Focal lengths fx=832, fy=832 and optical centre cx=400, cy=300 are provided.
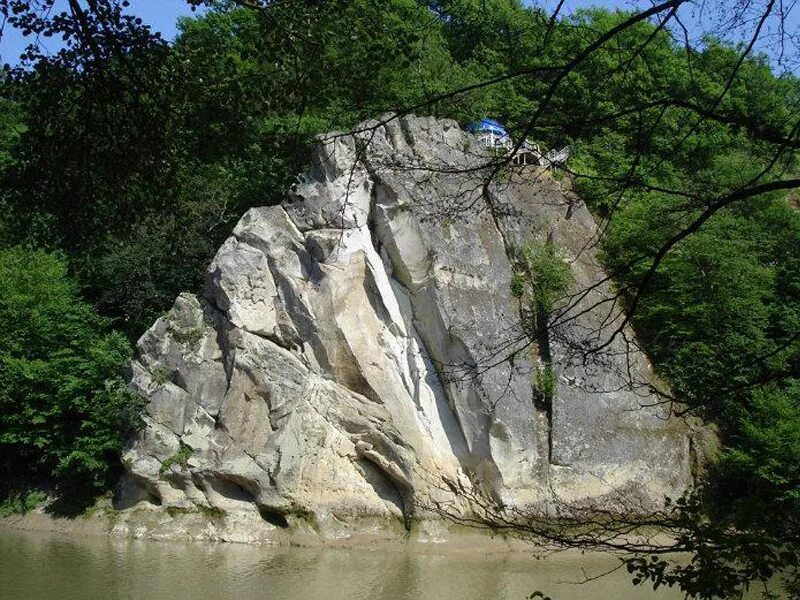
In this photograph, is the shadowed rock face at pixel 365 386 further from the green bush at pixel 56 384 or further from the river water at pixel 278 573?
the river water at pixel 278 573

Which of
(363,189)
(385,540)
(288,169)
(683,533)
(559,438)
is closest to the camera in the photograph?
(683,533)

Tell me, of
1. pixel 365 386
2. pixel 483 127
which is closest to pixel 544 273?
pixel 483 127

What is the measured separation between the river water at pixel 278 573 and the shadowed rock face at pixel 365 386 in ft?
4.55

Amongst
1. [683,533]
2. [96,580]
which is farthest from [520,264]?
[683,533]

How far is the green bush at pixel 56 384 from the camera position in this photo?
52.5ft

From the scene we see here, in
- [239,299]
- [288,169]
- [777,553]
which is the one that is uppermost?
[239,299]

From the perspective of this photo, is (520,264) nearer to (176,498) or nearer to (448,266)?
(448,266)

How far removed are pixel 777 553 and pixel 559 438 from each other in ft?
42.6

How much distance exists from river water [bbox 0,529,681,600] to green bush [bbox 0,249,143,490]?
2.09 m

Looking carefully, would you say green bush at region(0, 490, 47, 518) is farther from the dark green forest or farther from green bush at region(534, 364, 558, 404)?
the dark green forest

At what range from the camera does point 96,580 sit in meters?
11.2

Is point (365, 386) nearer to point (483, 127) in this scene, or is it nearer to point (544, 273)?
point (544, 273)

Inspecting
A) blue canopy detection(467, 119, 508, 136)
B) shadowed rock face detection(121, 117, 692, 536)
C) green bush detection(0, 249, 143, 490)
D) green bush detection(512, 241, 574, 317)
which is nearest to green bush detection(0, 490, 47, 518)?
green bush detection(0, 249, 143, 490)

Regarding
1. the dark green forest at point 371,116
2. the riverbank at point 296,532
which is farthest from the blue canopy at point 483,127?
the riverbank at point 296,532
